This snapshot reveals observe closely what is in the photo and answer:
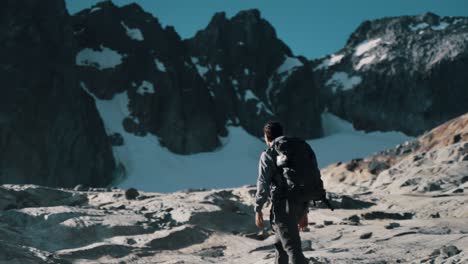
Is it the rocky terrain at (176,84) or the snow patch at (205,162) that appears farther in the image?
the snow patch at (205,162)

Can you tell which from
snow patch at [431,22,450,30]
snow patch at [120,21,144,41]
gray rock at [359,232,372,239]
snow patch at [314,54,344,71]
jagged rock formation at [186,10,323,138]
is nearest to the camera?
gray rock at [359,232,372,239]

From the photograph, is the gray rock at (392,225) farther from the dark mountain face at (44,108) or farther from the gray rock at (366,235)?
the dark mountain face at (44,108)

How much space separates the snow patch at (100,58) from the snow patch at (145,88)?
519 centimetres

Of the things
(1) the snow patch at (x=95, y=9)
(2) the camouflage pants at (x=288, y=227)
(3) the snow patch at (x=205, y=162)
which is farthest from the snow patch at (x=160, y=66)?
(2) the camouflage pants at (x=288, y=227)

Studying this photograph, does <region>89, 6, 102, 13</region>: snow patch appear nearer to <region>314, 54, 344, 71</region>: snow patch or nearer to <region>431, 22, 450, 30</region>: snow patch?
<region>314, 54, 344, 71</region>: snow patch

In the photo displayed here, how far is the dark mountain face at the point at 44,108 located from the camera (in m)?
65.5

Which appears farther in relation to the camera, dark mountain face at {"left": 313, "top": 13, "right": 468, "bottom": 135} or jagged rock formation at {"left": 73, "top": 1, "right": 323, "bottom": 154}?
dark mountain face at {"left": 313, "top": 13, "right": 468, "bottom": 135}

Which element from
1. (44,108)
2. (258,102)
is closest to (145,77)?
(44,108)

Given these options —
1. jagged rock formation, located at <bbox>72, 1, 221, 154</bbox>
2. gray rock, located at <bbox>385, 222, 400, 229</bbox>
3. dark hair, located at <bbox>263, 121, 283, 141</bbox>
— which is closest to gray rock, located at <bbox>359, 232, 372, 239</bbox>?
gray rock, located at <bbox>385, 222, 400, 229</bbox>

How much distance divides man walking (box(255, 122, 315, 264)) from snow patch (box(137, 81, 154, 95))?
8373cm

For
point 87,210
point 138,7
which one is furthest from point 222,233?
point 138,7

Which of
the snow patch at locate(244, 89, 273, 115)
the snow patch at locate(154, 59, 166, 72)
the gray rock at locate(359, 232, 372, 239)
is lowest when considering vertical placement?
the gray rock at locate(359, 232, 372, 239)

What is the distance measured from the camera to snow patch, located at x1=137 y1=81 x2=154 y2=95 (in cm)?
9019

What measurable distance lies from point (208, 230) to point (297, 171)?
7112 mm
